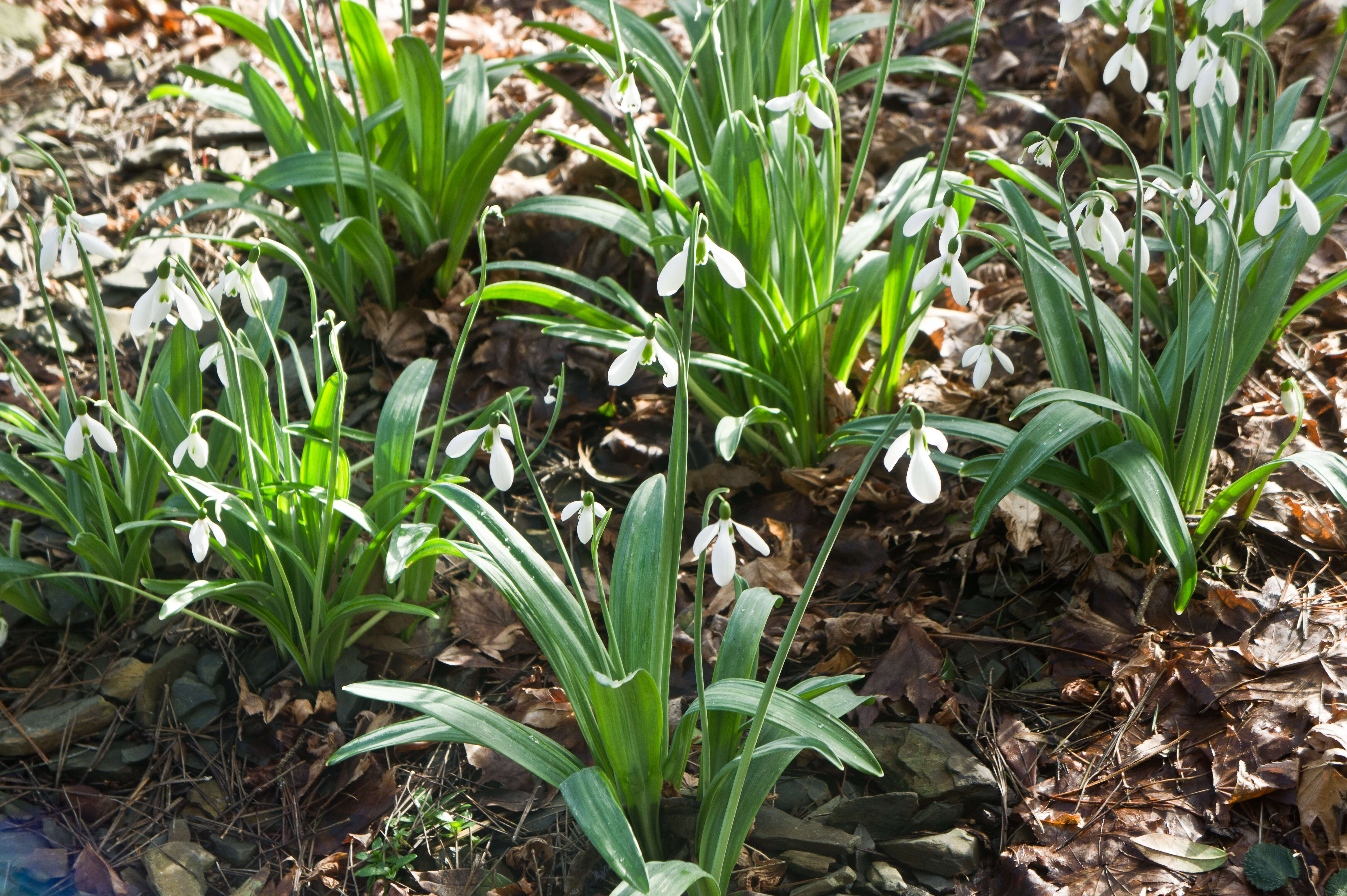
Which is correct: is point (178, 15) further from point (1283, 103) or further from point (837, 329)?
point (1283, 103)

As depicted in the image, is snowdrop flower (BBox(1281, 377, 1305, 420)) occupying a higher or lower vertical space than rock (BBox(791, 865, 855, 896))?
higher

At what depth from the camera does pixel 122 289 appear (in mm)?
2816

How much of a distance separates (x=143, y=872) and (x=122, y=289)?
1807 mm

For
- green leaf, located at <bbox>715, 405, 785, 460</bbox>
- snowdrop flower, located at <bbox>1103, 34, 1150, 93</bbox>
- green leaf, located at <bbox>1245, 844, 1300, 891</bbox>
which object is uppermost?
snowdrop flower, located at <bbox>1103, 34, 1150, 93</bbox>

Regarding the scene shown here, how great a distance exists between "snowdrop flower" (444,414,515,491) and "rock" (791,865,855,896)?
81 centimetres

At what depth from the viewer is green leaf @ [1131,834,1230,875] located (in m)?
1.48

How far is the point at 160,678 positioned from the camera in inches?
77.8

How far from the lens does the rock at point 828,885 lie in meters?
1.52

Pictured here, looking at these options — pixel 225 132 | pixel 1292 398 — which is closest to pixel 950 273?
pixel 1292 398

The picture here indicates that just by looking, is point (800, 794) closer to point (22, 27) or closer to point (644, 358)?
point (644, 358)

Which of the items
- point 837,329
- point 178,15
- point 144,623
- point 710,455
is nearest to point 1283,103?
point 837,329

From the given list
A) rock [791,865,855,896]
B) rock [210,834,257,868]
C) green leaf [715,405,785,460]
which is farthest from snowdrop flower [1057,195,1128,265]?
rock [210,834,257,868]

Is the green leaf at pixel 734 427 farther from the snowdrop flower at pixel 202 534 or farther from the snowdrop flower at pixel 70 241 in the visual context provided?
the snowdrop flower at pixel 70 241

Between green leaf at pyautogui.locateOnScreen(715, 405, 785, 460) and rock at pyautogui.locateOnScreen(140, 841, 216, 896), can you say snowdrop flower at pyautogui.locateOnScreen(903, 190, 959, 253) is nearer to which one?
green leaf at pyautogui.locateOnScreen(715, 405, 785, 460)
